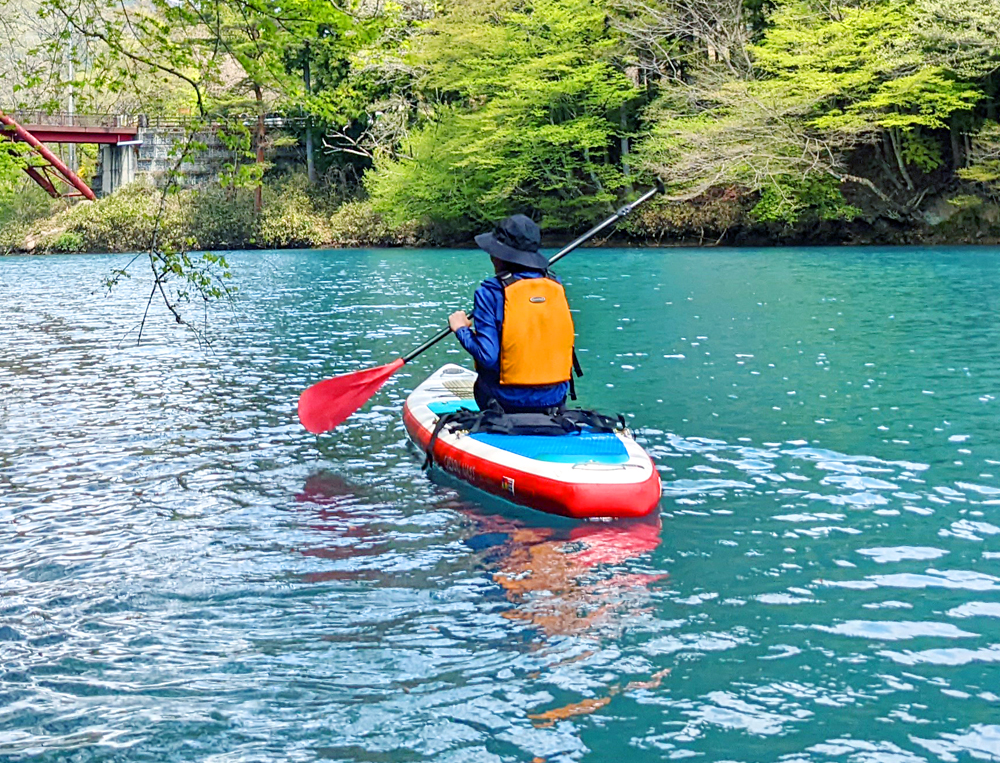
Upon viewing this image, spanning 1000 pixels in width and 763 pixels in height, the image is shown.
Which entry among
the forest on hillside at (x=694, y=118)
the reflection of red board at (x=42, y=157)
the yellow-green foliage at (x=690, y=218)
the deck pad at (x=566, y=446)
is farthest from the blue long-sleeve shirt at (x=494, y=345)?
the yellow-green foliage at (x=690, y=218)

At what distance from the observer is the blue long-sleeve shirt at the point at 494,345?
6.89m

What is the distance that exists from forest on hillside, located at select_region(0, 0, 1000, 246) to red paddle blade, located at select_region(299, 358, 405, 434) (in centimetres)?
1545

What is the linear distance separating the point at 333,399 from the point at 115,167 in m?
46.2

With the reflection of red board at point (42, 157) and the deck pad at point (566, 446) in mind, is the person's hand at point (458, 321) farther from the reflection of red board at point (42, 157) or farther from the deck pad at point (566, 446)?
the reflection of red board at point (42, 157)

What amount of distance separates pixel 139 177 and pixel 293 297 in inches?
1187

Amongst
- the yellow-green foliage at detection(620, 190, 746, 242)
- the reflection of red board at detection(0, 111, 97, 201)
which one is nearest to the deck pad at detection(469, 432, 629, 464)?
the reflection of red board at detection(0, 111, 97, 201)

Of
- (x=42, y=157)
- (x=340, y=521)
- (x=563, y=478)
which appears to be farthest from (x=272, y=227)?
(x=563, y=478)

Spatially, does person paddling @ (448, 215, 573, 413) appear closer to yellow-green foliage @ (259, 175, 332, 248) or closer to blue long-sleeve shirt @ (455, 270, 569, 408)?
blue long-sleeve shirt @ (455, 270, 569, 408)

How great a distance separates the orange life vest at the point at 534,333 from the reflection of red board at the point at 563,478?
43 centimetres

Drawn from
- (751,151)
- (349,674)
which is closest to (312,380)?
(349,674)

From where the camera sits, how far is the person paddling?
684cm

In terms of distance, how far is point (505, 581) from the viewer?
5414 millimetres

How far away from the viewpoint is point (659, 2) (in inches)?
1363

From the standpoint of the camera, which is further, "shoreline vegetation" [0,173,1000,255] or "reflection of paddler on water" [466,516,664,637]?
"shoreline vegetation" [0,173,1000,255]
